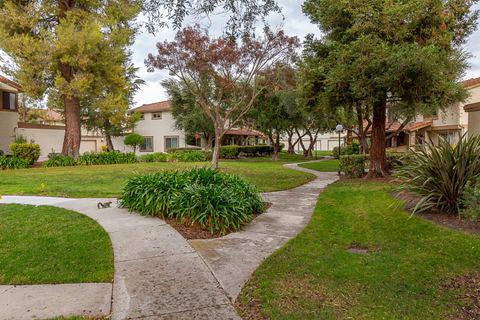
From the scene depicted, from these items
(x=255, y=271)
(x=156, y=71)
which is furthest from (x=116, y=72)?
(x=255, y=271)

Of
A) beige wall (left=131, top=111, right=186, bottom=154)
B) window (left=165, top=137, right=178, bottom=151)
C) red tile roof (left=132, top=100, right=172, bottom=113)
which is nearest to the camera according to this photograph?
red tile roof (left=132, top=100, right=172, bottom=113)

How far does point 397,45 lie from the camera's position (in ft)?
34.6

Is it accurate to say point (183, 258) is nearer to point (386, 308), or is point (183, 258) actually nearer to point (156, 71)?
point (386, 308)

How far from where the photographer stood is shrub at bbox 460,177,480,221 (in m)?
5.48

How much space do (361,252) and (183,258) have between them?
2.60 metres

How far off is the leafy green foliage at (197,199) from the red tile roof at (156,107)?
26.1 meters

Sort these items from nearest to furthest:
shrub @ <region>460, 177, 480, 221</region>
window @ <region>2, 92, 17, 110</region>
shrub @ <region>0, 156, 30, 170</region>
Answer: shrub @ <region>460, 177, 480, 221</region>
shrub @ <region>0, 156, 30, 170</region>
window @ <region>2, 92, 17, 110</region>

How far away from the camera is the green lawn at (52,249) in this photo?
4133 millimetres

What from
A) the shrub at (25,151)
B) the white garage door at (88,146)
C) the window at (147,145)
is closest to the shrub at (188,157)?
the shrub at (25,151)

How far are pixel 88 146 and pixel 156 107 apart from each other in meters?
7.94

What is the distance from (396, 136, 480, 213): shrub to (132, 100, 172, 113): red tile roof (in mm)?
28566

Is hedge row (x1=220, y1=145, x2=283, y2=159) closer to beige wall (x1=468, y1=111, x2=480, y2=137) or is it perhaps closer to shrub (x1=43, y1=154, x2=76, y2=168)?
shrub (x1=43, y1=154, x2=76, y2=168)

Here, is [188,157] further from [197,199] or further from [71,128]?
[197,199]

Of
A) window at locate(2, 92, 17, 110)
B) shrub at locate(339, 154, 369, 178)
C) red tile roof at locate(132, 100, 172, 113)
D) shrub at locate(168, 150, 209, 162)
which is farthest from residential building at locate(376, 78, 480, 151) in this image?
window at locate(2, 92, 17, 110)
